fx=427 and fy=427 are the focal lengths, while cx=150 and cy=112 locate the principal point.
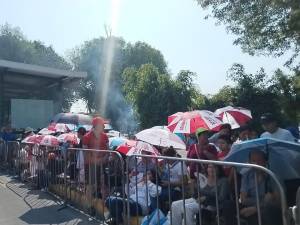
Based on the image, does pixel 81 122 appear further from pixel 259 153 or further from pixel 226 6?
pixel 259 153

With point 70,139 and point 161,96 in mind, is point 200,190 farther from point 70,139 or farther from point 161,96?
point 161,96

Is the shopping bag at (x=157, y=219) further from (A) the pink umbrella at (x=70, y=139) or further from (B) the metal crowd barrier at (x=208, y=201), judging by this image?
(A) the pink umbrella at (x=70, y=139)

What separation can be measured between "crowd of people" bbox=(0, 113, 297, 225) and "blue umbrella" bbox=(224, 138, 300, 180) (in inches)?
3.0

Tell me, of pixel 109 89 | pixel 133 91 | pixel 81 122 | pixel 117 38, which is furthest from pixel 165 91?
pixel 117 38

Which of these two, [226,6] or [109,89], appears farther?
[109,89]

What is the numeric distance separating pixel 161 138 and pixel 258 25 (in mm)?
8509

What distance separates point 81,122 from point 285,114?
8.65m

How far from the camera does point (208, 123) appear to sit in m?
9.14

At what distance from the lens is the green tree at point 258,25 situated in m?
14.2

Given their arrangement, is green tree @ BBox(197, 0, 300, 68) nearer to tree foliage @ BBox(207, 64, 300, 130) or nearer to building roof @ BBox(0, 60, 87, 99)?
tree foliage @ BBox(207, 64, 300, 130)

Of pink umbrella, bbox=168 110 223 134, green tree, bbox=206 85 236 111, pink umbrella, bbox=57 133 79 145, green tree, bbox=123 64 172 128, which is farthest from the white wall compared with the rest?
pink umbrella, bbox=168 110 223 134

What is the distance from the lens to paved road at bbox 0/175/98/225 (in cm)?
752

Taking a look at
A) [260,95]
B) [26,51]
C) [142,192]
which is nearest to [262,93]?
[260,95]

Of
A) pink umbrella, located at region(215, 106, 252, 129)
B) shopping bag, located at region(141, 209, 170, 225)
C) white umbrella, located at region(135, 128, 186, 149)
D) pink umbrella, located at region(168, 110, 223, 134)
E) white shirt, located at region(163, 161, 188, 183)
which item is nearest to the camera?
white shirt, located at region(163, 161, 188, 183)
